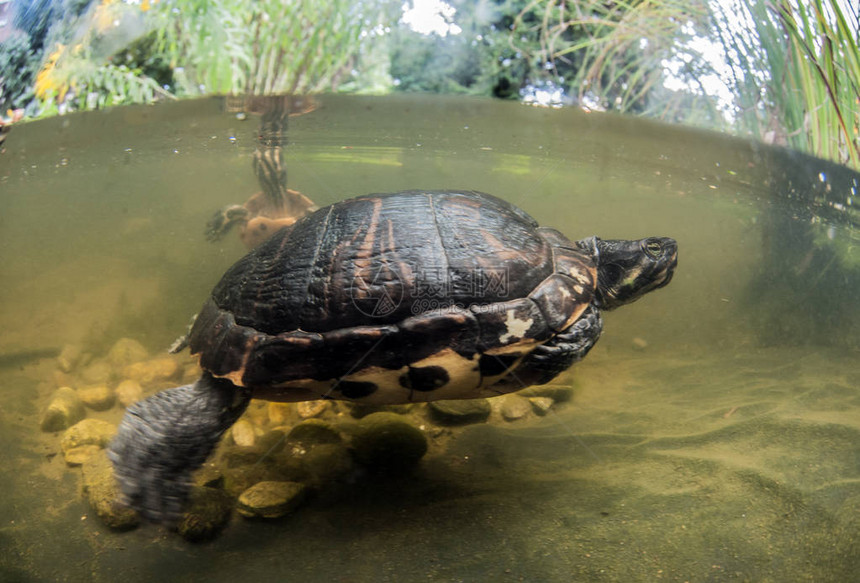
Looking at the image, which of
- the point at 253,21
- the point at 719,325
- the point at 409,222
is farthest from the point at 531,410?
the point at 253,21

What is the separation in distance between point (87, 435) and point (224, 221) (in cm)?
331

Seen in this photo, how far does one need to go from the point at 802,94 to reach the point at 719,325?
244 centimetres

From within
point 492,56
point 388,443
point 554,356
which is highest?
point 492,56

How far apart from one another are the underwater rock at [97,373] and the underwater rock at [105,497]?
54.1 inches

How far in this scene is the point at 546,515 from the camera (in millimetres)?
2072

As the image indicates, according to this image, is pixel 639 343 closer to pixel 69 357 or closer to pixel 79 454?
pixel 79 454

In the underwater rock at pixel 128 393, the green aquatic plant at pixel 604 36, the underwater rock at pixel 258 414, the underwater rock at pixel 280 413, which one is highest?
the green aquatic plant at pixel 604 36

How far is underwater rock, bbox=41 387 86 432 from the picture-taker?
289 centimetres

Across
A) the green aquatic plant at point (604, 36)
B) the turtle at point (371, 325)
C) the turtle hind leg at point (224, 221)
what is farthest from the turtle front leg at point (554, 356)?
the turtle hind leg at point (224, 221)

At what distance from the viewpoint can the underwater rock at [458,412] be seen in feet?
9.63

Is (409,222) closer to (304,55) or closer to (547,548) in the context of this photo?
(547,548)

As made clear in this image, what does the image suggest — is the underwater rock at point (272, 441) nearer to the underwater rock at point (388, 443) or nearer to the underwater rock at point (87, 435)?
the underwater rock at point (388, 443)

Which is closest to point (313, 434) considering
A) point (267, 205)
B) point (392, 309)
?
point (392, 309)

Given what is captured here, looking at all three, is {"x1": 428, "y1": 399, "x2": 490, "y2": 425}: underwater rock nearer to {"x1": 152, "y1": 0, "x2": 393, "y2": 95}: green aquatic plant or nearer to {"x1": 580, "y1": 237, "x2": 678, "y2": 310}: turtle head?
{"x1": 580, "y1": 237, "x2": 678, "y2": 310}: turtle head
